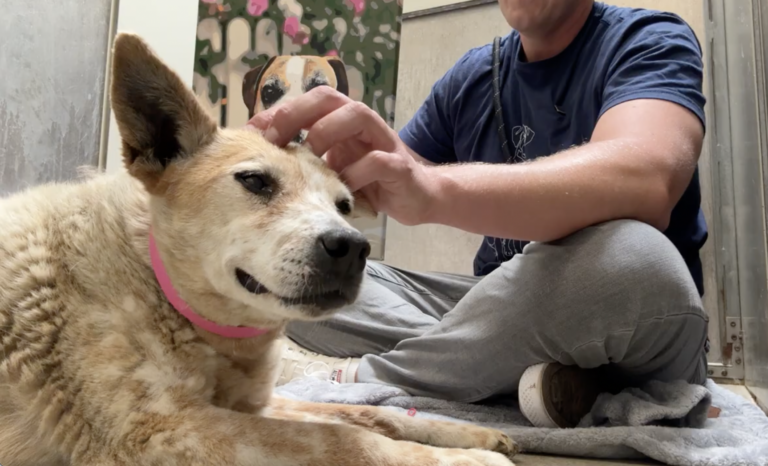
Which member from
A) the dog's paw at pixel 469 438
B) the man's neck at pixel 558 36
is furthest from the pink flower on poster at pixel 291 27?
the dog's paw at pixel 469 438

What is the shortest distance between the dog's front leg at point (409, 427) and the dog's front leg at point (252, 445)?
0.57ft

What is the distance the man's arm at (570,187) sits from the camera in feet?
3.88

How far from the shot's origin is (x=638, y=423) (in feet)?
3.98

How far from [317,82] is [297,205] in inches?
62.8

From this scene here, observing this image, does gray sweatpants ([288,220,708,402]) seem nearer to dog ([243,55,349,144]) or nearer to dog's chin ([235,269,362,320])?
dog's chin ([235,269,362,320])

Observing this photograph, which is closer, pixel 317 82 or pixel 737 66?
pixel 737 66

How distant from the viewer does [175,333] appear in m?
0.99

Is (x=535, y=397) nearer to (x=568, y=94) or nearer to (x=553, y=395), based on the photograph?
(x=553, y=395)

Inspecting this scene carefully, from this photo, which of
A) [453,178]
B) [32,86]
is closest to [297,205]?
[453,178]

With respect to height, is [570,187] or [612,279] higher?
[570,187]

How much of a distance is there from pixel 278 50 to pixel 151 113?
1.56 m

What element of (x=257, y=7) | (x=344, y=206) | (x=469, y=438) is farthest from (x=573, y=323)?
(x=257, y=7)

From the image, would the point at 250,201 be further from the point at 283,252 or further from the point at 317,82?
the point at 317,82

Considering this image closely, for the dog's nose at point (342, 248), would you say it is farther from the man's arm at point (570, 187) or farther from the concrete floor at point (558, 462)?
the concrete floor at point (558, 462)
